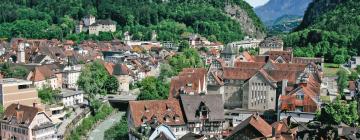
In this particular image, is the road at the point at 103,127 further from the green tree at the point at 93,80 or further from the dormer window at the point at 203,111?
the dormer window at the point at 203,111

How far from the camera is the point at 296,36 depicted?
90.6 m

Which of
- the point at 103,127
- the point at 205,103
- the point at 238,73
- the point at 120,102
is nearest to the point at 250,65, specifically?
the point at 238,73

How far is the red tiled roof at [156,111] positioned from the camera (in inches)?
1490

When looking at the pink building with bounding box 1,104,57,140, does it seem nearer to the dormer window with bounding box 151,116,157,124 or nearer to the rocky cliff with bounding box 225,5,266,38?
the dormer window with bounding box 151,116,157,124

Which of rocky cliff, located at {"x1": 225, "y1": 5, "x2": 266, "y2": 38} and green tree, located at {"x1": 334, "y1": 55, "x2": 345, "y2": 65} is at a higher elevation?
rocky cliff, located at {"x1": 225, "y1": 5, "x2": 266, "y2": 38}

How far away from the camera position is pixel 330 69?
71.4 metres

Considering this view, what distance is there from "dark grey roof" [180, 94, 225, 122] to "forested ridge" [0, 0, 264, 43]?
62.9 m

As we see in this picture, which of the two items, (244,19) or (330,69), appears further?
(244,19)

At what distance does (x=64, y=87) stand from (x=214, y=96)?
24.7 metres

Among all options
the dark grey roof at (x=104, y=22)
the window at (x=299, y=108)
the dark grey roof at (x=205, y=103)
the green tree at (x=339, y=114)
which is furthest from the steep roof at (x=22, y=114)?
the dark grey roof at (x=104, y=22)

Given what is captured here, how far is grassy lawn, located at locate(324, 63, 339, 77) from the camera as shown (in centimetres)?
6564

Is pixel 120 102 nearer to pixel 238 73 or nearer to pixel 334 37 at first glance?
pixel 238 73

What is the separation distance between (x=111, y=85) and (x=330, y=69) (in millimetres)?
29763

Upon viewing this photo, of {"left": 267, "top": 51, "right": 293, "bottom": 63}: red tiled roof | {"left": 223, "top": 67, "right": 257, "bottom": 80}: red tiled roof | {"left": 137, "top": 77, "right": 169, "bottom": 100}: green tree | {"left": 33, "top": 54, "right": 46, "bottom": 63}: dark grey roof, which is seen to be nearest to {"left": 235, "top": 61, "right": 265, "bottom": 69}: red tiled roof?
{"left": 223, "top": 67, "right": 257, "bottom": 80}: red tiled roof
